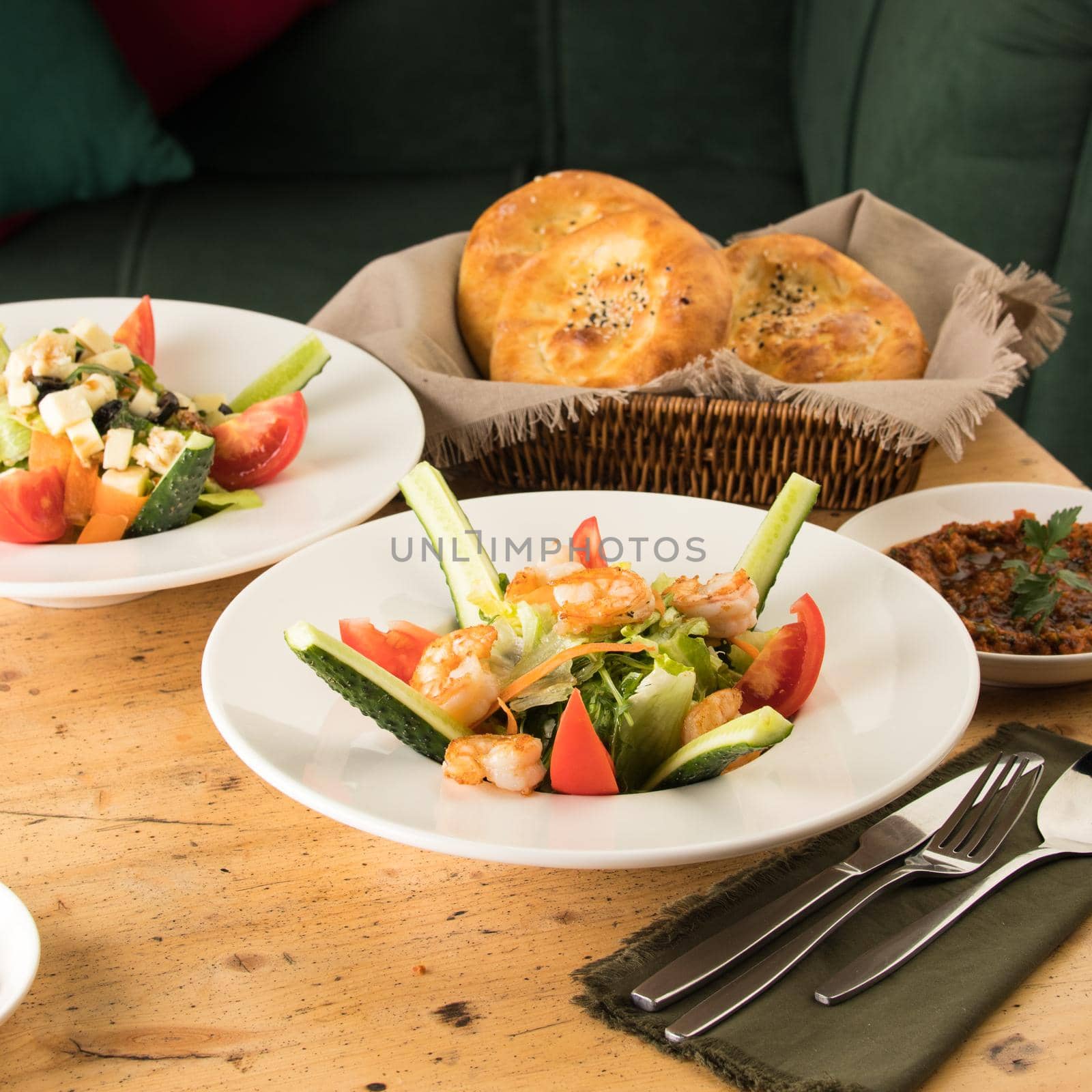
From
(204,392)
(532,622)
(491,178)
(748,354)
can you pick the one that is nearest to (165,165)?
(491,178)

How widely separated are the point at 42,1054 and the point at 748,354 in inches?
41.9

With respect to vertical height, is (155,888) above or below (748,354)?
below

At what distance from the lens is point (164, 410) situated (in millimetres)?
1285

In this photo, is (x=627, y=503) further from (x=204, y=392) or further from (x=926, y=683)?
(x=204, y=392)

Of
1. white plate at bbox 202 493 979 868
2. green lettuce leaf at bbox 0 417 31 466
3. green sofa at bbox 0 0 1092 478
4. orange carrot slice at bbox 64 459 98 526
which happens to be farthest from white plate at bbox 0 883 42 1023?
green sofa at bbox 0 0 1092 478

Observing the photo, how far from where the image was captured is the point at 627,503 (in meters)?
1.11

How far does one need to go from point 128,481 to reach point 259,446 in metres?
0.15

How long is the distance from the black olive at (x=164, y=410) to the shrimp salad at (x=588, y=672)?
473mm

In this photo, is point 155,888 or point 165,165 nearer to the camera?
point 155,888

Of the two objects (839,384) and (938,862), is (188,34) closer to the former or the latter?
(839,384)

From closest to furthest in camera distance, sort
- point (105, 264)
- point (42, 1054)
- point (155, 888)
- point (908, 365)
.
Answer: point (42, 1054)
point (155, 888)
point (908, 365)
point (105, 264)

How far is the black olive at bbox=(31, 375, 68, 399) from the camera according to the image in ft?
4.10

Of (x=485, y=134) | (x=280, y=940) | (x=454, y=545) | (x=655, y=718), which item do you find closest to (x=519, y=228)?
(x=454, y=545)
